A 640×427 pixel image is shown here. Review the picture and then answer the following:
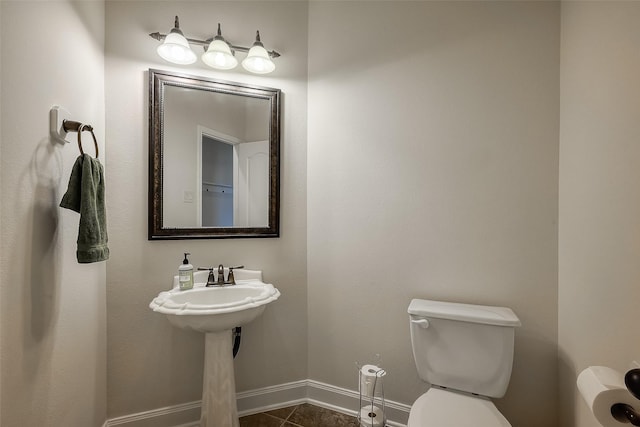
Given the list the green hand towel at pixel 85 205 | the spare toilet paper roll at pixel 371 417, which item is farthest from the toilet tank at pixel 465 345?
the green hand towel at pixel 85 205

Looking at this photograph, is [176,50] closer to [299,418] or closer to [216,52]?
[216,52]

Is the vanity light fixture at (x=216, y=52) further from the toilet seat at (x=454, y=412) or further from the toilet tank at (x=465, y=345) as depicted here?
the toilet seat at (x=454, y=412)

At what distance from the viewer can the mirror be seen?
1.56m

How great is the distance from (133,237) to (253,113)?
0.99 metres

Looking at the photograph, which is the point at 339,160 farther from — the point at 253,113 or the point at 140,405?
the point at 140,405

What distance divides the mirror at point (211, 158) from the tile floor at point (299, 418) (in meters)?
1.08

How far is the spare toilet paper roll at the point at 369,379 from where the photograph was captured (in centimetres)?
142

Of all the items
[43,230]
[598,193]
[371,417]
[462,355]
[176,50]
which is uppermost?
[176,50]

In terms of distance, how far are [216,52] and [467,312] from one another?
6.08 ft

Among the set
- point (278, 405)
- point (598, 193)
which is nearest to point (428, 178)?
point (598, 193)

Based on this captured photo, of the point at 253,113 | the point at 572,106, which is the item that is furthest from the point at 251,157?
the point at 572,106

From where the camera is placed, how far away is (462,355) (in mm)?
1274

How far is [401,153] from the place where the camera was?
1616mm

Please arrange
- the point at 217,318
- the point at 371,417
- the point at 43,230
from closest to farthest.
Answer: the point at 43,230 < the point at 217,318 < the point at 371,417
